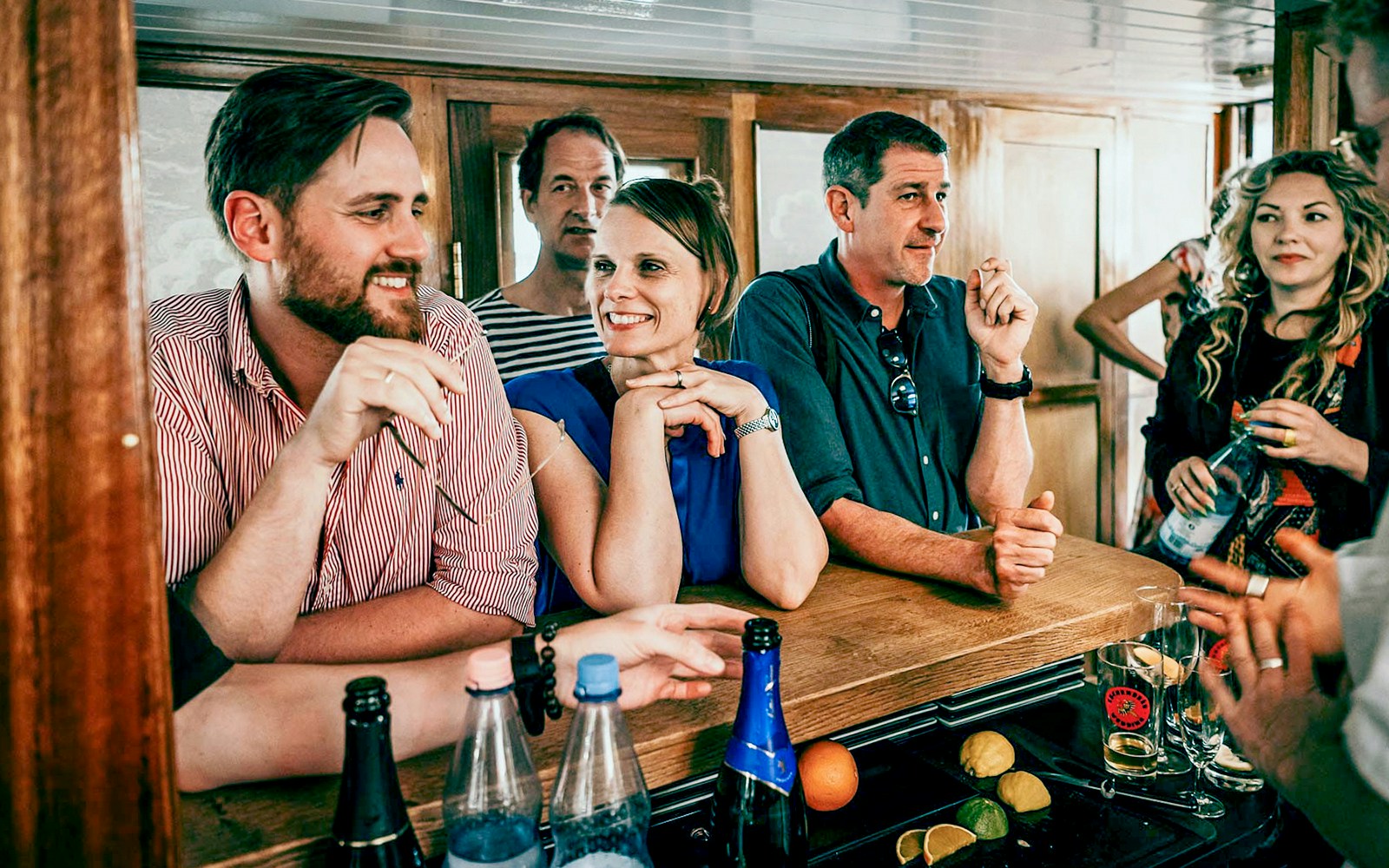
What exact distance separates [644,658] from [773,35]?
2670mm

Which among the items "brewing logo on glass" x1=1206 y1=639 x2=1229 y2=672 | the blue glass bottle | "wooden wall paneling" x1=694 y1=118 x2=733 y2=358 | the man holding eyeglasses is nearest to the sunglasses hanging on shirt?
the man holding eyeglasses

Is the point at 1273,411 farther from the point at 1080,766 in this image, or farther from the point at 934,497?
the point at 1080,766

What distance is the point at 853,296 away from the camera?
7.31 feet

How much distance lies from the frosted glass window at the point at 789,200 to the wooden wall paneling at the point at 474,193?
1.19 meters

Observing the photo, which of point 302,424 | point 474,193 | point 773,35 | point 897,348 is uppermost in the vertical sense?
point 773,35

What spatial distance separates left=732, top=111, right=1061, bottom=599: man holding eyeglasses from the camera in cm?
212

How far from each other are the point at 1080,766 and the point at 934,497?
968 millimetres

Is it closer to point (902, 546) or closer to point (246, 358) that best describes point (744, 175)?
point (902, 546)

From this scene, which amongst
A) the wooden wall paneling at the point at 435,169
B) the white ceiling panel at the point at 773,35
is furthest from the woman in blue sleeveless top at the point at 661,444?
the wooden wall paneling at the point at 435,169

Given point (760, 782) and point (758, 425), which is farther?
point (758, 425)

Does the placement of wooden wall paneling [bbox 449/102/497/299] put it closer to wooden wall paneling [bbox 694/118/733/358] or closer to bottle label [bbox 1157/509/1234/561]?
wooden wall paneling [bbox 694/118/733/358]

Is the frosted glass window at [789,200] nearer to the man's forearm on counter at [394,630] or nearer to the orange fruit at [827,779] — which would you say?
the man's forearm on counter at [394,630]

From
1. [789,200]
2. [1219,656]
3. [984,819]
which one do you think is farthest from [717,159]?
[984,819]

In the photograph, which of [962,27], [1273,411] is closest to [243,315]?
[1273,411]
